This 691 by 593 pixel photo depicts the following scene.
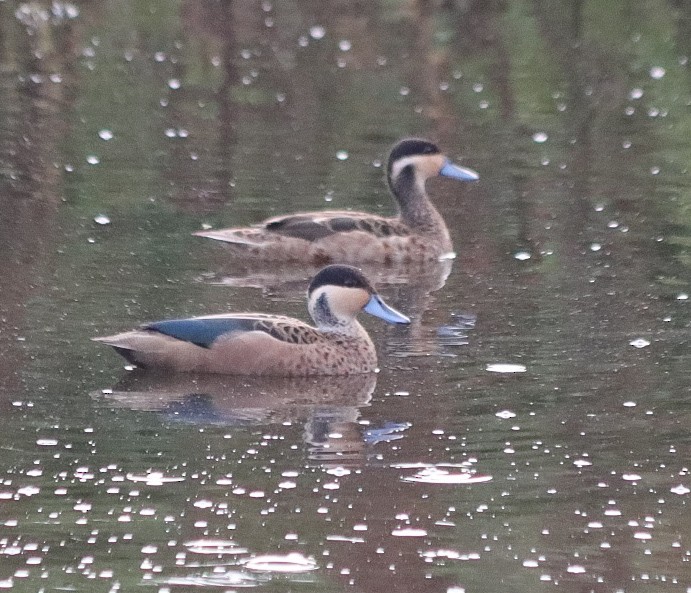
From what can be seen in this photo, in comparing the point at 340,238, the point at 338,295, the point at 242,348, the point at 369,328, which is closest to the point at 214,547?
the point at 242,348

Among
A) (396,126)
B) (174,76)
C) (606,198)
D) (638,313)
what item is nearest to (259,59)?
(174,76)

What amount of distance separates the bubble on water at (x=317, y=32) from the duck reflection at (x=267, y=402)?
14.5m

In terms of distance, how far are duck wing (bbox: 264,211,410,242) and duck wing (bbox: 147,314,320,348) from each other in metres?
2.87

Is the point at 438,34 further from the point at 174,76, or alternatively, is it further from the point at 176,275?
the point at 176,275

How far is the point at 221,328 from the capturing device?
912 centimetres

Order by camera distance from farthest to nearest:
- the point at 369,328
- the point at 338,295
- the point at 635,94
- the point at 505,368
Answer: the point at 635,94
the point at 369,328
the point at 338,295
the point at 505,368

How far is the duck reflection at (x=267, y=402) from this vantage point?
7.97m

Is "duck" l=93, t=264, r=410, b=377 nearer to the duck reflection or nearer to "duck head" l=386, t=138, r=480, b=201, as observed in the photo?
the duck reflection

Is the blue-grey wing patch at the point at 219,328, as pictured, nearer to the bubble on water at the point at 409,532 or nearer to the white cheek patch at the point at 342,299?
the white cheek patch at the point at 342,299

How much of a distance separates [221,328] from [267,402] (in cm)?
64

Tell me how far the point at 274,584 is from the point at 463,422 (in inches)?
84.9

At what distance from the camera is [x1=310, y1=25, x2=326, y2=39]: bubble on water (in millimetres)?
23172

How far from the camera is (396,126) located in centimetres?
1695

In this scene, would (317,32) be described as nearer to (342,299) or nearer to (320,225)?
(320,225)
